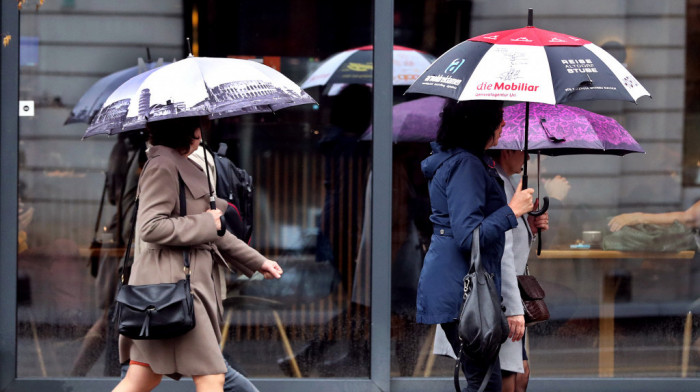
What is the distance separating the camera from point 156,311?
3.59 m

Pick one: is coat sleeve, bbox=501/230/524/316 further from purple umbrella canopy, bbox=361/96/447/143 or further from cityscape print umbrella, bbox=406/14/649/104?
purple umbrella canopy, bbox=361/96/447/143

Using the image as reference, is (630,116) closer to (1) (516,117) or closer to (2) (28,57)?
(1) (516,117)

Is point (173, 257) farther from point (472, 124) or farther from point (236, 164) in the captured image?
point (236, 164)

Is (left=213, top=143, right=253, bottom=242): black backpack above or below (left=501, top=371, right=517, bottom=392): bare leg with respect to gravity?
above

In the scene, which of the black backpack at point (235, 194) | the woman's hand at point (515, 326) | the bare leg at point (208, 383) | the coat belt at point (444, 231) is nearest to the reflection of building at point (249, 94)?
the coat belt at point (444, 231)

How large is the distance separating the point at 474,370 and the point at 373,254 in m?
1.96

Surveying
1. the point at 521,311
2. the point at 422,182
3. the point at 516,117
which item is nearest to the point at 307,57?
the point at 422,182

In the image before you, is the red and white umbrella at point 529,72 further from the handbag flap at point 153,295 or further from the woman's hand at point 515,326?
the handbag flap at point 153,295

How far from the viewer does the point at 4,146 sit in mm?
5668

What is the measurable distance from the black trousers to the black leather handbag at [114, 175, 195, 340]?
3.59ft

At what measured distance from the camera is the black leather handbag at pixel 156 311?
3.59m

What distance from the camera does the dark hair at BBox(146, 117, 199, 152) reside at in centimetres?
385

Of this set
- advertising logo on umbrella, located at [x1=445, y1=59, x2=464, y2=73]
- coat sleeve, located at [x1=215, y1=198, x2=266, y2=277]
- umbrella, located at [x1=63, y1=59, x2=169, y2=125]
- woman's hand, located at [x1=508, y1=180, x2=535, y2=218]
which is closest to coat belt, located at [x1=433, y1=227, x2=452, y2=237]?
woman's hand, located at [x1=508, y1=180, x2=535, y2=218]

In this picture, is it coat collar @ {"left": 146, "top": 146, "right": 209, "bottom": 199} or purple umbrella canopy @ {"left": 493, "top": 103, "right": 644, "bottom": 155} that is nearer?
coat collar @ {"left": 146, "top": 146, "right": 209, "bottom": 199}
